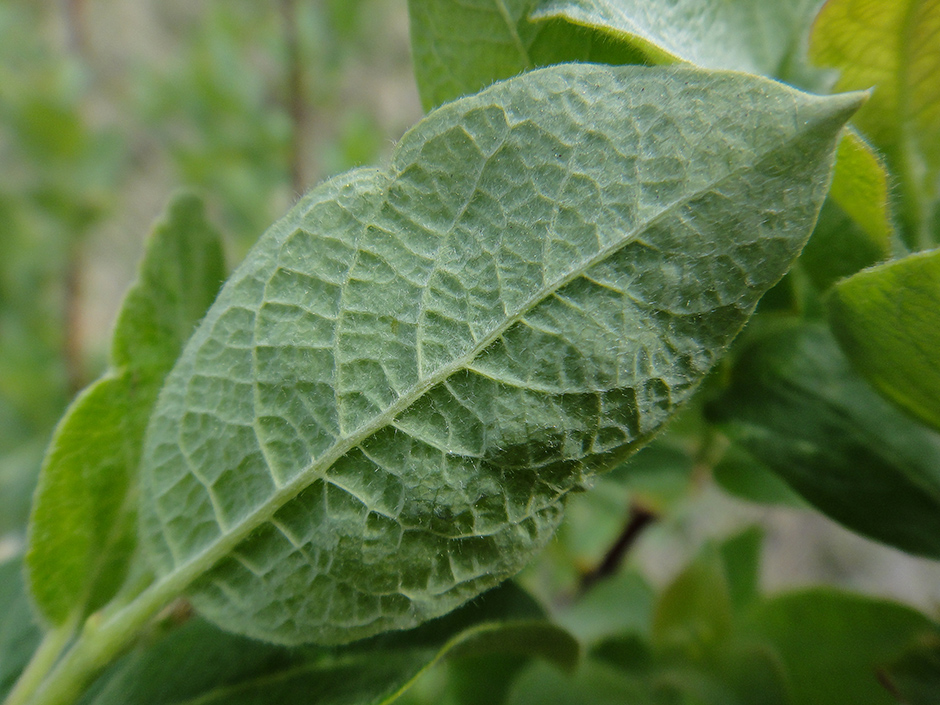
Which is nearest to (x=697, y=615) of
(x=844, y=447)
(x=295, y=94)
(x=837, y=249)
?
(x=844, y=447)

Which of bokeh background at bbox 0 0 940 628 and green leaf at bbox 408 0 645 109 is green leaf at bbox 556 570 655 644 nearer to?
bokeh background at bbox 0 0 940 628

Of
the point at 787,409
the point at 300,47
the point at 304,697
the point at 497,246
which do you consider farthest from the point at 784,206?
the point at 300,47

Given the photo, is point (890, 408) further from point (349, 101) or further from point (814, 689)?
point (349, 101)

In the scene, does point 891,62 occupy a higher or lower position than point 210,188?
lower

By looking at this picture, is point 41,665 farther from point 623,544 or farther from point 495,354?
point 623,544

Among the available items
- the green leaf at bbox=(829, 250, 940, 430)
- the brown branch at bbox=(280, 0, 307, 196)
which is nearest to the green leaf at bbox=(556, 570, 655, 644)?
the green leaf at bbox=(829, 250, 940, 430)

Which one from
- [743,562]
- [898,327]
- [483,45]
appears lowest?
[743,562]

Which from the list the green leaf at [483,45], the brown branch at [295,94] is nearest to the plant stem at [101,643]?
the green leaf at [483,45]
